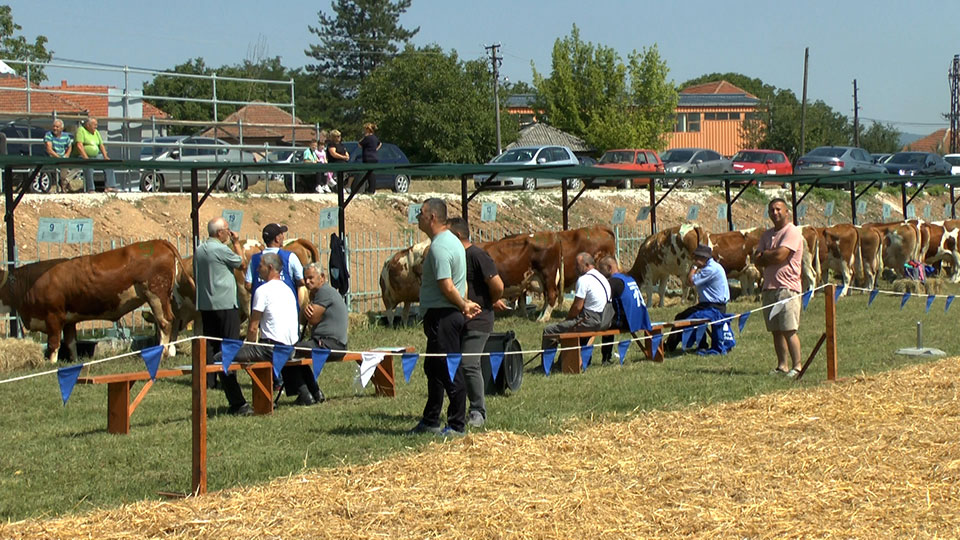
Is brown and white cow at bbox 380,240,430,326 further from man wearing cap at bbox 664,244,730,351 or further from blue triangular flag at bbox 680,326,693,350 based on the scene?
blue triangular flag at bbox 680,326,693,350

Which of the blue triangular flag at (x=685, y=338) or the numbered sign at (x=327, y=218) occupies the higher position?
the numbered sign at (x=327, y=218)

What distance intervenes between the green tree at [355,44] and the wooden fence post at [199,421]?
79566 mm

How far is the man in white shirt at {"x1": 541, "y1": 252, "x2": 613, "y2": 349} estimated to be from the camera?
45.9ft

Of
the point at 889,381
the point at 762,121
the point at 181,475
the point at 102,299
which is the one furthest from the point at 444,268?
the point at 762,121

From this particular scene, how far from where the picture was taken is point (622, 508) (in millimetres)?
7285

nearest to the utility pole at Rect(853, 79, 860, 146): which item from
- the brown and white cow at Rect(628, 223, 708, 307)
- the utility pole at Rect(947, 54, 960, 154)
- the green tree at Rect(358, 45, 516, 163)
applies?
the utility pole at Rect(947, 54, 960, 154)

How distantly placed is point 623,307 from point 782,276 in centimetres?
252

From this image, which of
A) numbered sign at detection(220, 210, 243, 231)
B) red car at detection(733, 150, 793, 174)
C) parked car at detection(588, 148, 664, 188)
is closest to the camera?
numbered sign at detection(220, 210, 243, 231)

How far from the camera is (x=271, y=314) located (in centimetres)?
1109

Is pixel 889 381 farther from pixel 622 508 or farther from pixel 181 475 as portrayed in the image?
pixel 181 475

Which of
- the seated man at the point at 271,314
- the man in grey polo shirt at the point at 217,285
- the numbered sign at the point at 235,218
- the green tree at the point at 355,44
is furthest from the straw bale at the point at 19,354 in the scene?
the green tree at the point at 355,44

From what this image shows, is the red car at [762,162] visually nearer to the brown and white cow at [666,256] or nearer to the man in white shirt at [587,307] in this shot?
the brown and white cow at [666,256]

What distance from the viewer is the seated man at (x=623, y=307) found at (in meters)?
14.4

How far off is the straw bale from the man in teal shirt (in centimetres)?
728
